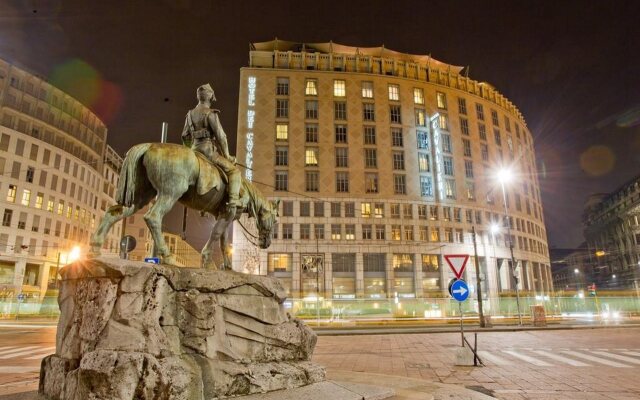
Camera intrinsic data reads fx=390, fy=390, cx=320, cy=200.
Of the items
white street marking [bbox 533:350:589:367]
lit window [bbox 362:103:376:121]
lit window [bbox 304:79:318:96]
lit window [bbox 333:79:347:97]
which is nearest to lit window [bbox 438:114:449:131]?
lit window [bbox 362:103:376:121]

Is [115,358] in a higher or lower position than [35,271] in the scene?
lower

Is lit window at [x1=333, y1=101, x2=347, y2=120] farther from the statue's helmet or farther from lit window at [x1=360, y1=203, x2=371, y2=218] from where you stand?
the statue's helmet

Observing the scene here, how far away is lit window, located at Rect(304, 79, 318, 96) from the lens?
6047 centimetres

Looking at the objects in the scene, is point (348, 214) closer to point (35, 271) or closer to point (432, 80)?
point (432, 80)

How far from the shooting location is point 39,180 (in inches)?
2234

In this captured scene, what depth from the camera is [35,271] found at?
5500 centimetres

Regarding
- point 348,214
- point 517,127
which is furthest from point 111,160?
point 517,127

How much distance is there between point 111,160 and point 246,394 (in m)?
86.3

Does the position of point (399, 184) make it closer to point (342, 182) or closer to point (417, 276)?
point (342, 182)

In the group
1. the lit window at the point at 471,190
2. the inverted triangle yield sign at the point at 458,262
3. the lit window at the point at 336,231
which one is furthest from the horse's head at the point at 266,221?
the lit window at the point at 471,190

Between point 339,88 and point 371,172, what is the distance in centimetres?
1457

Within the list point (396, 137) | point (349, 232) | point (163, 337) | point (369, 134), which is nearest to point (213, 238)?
point (163, 337)

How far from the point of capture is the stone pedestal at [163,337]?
14.1ft

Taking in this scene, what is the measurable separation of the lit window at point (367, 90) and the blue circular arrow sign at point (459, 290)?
175ft
